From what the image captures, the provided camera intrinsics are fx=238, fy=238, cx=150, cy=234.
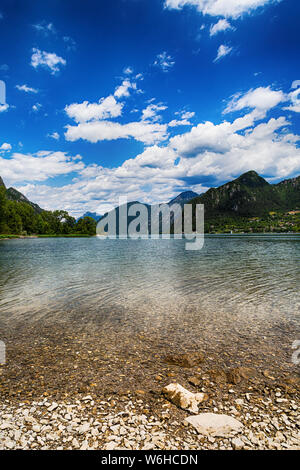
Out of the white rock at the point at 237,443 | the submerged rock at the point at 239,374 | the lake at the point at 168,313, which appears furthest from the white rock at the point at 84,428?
the submerged rock at the point at 239,374

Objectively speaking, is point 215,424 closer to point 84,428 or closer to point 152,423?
point 152,423

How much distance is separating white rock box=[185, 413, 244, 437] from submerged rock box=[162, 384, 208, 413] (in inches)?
12.3

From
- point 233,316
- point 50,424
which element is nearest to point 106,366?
point 50,424

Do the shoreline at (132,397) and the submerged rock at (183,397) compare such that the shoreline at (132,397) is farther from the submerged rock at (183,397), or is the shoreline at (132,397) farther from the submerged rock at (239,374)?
the submerged rock at (183,397)

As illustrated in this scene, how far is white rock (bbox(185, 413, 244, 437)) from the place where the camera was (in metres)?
5.17

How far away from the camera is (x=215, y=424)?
5406mm

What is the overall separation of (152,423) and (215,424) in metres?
1.43

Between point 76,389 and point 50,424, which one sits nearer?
point 50,424

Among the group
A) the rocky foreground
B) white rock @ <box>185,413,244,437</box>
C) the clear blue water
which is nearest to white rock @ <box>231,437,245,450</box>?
the rocky foreground

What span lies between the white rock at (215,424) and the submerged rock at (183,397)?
12.3 inches

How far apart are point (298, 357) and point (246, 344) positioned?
1.83 meters

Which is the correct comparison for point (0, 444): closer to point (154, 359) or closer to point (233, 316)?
point (154, 359)

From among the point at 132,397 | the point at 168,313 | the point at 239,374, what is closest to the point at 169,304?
the point at 168,313
